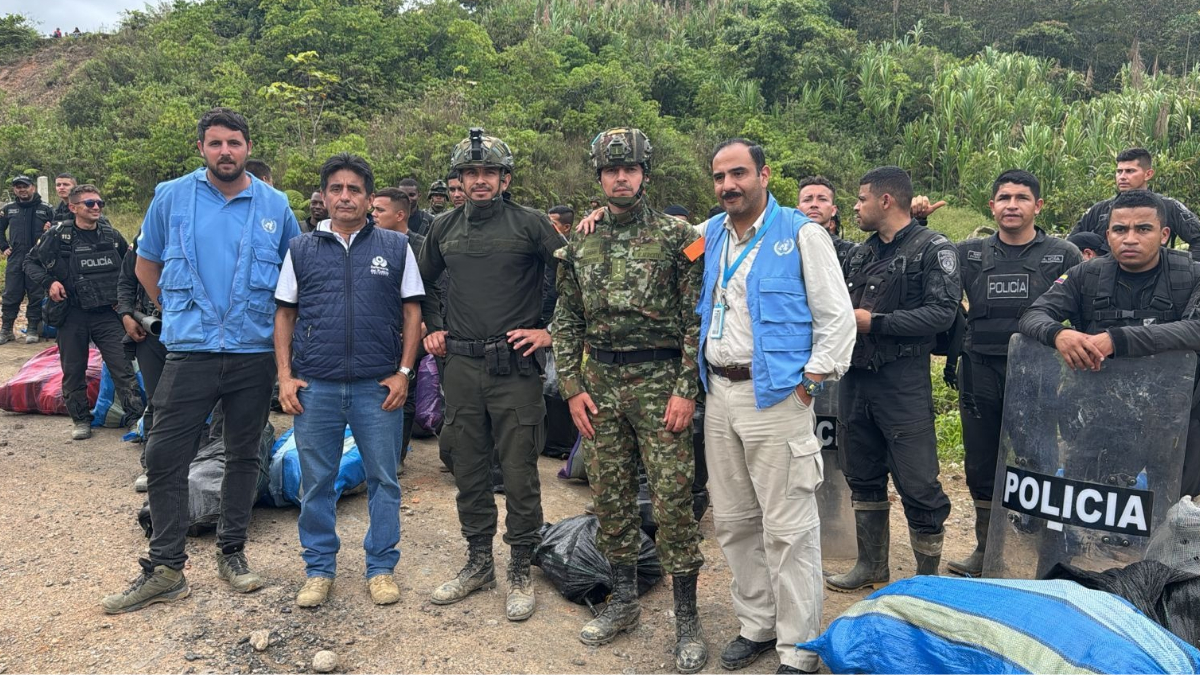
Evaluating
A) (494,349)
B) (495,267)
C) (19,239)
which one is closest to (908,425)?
(494,349)

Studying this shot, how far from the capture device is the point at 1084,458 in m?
3.26

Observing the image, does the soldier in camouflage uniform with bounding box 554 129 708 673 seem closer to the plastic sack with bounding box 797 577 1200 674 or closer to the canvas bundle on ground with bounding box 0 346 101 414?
the plastic sack with bounding box 797 577 1200 674

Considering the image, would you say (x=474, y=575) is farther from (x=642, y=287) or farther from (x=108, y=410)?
(x=108, y=410)

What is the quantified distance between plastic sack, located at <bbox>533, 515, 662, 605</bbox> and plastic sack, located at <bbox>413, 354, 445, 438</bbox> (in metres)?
2.49

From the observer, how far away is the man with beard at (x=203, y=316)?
3594 millimetres

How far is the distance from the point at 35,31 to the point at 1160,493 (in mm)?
37234

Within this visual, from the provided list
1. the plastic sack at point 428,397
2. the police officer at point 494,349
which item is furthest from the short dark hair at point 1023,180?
the plastic sack at point 428,397

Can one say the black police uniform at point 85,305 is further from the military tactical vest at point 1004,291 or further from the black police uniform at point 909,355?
the military tactical vest at point 1004,291

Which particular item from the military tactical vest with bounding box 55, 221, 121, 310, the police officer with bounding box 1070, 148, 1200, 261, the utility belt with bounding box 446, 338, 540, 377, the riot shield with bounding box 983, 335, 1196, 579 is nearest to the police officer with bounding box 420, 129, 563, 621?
the utility belt with bounding box 446, 338, 540, 377

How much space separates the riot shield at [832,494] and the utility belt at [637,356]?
1.34 meters

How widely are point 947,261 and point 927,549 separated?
53.2 inches

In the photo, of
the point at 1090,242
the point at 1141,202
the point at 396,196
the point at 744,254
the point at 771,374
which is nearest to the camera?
the point at 771,374

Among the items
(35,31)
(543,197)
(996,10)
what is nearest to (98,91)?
(35,31)

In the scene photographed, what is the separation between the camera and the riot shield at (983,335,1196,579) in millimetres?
3109
